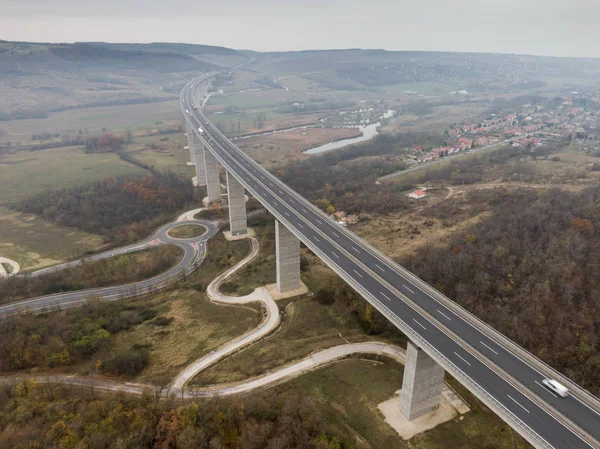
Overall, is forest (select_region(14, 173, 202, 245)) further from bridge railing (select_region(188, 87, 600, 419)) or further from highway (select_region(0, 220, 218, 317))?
bridge railing (select_region(188, 87, 600, 419))

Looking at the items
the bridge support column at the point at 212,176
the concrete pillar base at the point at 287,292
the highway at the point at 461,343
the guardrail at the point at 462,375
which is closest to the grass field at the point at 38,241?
the bridge support column at the point at 212,176

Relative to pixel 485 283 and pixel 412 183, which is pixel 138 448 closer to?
pixel 485 283

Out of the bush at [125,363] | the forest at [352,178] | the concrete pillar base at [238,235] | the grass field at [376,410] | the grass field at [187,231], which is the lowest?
the grass field at [187,231]

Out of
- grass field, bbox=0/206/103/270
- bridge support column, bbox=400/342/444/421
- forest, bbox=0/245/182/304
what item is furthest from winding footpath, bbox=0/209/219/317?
bridge support column, bbox=400/342/444/421

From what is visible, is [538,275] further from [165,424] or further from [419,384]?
[165,424]

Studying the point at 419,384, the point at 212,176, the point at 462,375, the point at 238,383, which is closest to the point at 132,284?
the point at 238,383

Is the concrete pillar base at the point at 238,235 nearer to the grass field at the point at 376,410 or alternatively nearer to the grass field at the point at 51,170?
the grass field at the point at 376,410

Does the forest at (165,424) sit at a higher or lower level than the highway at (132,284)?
higher
